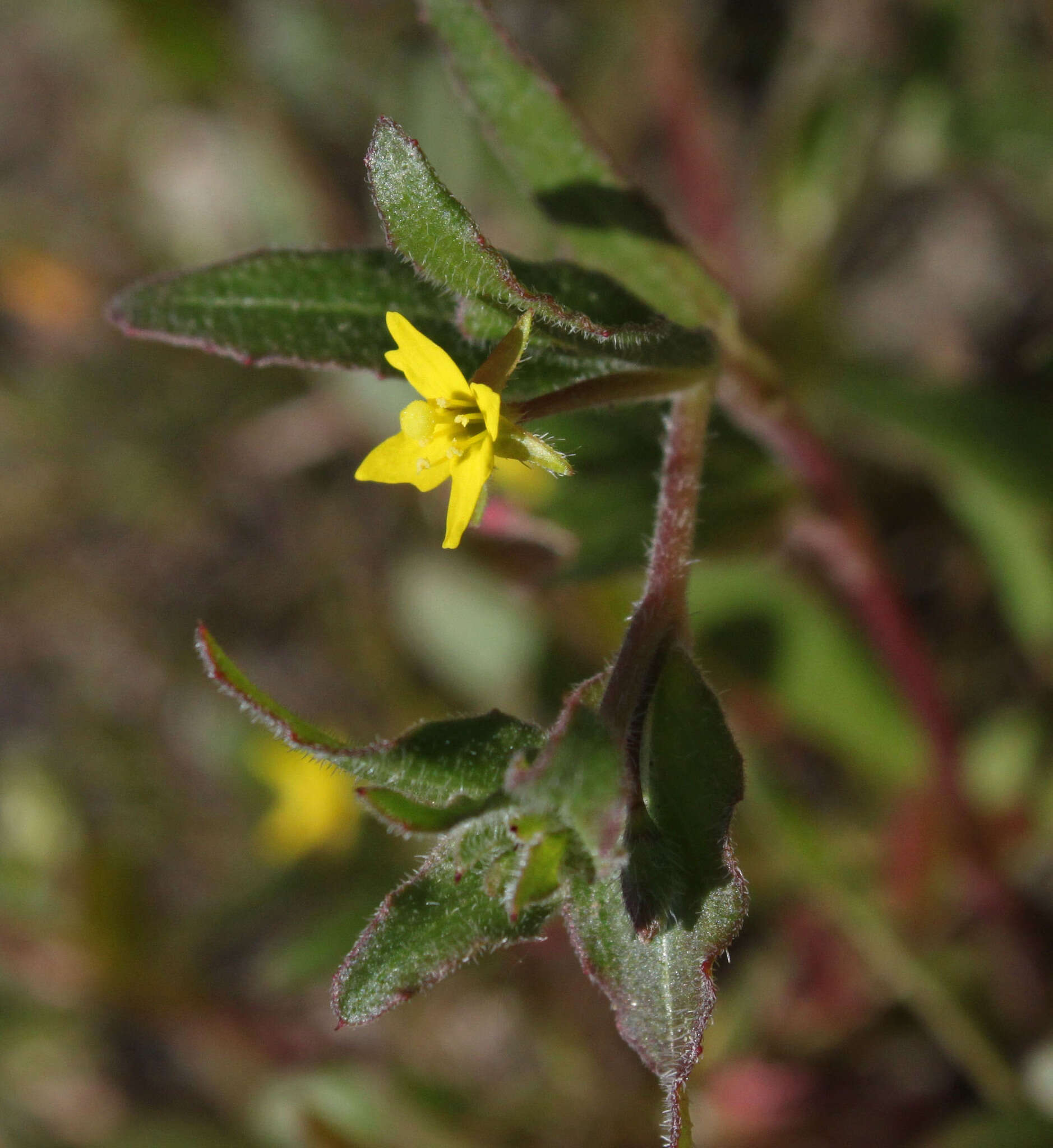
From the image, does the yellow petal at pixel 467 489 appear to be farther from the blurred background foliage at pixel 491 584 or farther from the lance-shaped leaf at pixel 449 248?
the blurred background foliage at pixel 491 584

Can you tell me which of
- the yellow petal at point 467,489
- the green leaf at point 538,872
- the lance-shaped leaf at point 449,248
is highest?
the lance-shaped leaf at point 449,248

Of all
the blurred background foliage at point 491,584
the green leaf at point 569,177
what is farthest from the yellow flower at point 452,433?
the blurred background foliage at point 491,584

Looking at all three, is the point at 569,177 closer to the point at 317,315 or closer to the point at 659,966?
the point at 317,315

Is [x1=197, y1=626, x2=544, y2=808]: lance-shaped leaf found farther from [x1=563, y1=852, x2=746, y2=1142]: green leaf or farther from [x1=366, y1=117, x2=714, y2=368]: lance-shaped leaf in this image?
[x1=366, y1=117, x2=714, y2=368]: lance-shaped leaf

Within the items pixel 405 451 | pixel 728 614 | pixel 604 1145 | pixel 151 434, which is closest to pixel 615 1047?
pixel 604 1145

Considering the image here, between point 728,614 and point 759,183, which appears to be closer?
point 728,614

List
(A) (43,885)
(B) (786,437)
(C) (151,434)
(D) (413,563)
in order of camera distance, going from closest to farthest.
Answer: (B) (786,437)
(A) (43,885)
(D) (413,563)
(C) (151,434)

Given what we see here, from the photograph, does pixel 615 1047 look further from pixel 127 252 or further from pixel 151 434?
pixel 127 252
